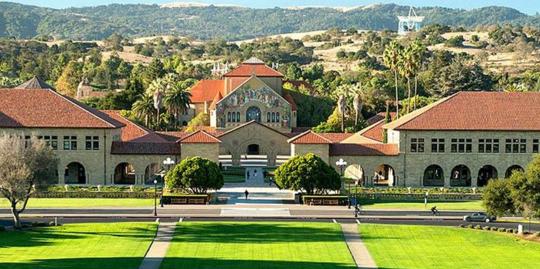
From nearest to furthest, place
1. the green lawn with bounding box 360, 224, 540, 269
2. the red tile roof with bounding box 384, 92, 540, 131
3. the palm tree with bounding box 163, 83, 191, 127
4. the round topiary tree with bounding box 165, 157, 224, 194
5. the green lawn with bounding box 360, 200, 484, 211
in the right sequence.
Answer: the green lawn with bounding box 360, 224, 540, 269 < the green lawn with bounding box 360, 200, 484, 211 < the round topiary tree with bounding box 165, 157, 224, 194 < the red tile roof with bounding box 384, 92, 540, 131 < the palm tree with bounding box 163, 83, 191, 127

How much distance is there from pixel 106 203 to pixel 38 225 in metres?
14.5

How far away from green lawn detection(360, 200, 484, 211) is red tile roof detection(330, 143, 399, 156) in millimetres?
10653

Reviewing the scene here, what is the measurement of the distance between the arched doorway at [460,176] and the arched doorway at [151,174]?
27.8 m

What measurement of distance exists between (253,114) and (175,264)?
80.4 m

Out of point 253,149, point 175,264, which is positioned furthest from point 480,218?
point 253,149

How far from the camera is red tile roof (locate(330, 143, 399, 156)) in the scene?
93.9m

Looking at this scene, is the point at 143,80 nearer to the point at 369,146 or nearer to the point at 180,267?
the point at 369,146

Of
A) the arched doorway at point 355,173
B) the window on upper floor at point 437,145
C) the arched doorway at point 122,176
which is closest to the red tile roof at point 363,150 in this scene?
the arched doorway at point 355,173

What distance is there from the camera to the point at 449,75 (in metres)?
163

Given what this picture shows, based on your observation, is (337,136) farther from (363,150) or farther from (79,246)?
(79,246)

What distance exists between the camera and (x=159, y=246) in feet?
193

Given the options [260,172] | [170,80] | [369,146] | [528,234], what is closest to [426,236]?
[528,234]

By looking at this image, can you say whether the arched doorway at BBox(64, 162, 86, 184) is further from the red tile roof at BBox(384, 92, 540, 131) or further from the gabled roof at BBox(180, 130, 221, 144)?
the red tile roof at BBox(384, 92, 540, 131)

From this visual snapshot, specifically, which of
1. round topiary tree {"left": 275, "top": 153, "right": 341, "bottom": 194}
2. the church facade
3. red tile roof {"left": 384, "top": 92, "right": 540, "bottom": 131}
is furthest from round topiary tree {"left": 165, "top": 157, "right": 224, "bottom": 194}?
red tile roof {"left": 384, "top": 92, "right": 540, "bottom": 131}
